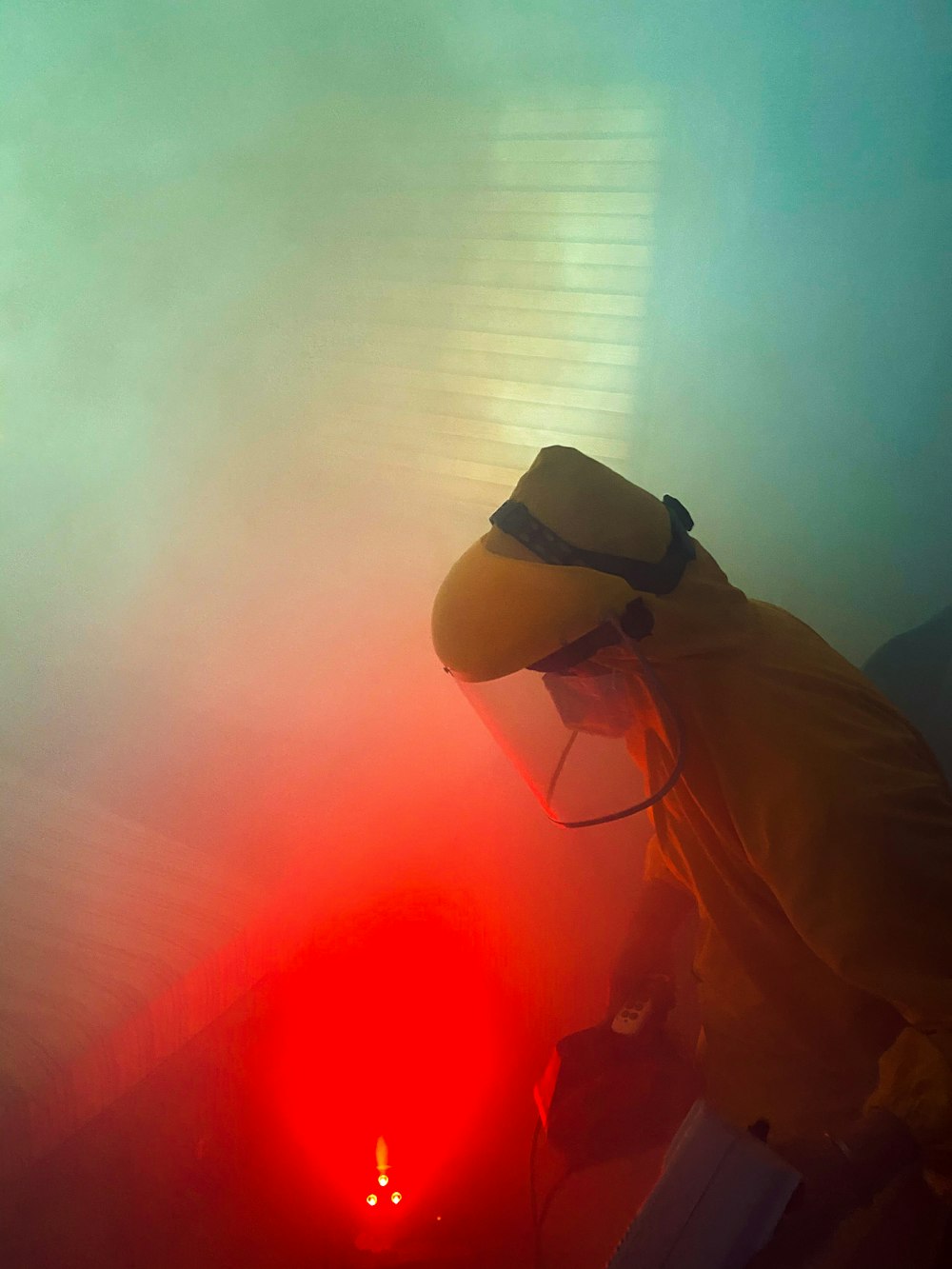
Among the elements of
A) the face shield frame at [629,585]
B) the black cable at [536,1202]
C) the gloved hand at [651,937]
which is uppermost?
the face shield frame at [629,585]

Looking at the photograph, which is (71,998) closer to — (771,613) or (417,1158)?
(417,1158)

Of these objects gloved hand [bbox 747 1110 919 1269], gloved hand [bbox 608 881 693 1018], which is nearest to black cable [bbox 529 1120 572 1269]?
gloved hand [bbox 608 881 693 1018]

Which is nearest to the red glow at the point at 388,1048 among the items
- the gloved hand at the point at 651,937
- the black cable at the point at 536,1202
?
the black cable at the point at 536,1202

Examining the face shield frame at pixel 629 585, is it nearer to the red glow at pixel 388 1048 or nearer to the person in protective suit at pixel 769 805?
the person in protective suit at pixel 769 805

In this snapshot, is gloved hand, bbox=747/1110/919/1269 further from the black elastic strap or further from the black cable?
the black elastic strap

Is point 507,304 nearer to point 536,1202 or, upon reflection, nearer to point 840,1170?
point 840,1170

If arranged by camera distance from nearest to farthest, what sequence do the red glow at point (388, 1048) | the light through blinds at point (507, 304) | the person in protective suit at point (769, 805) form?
the person in protective suit at point (769, 805), the light through blinds at point (507, 304), the red glow at point (388, 1048)

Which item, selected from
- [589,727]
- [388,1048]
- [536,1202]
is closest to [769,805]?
[589,727]

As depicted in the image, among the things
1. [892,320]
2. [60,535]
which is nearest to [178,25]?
[60,535]

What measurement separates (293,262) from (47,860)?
1018 millimetres

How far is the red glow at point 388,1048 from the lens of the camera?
1.12 meters

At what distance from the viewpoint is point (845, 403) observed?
0.95m

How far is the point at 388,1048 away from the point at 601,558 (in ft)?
2.94

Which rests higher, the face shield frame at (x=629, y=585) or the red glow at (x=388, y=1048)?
the face shield frame at (x=629, y=585)
